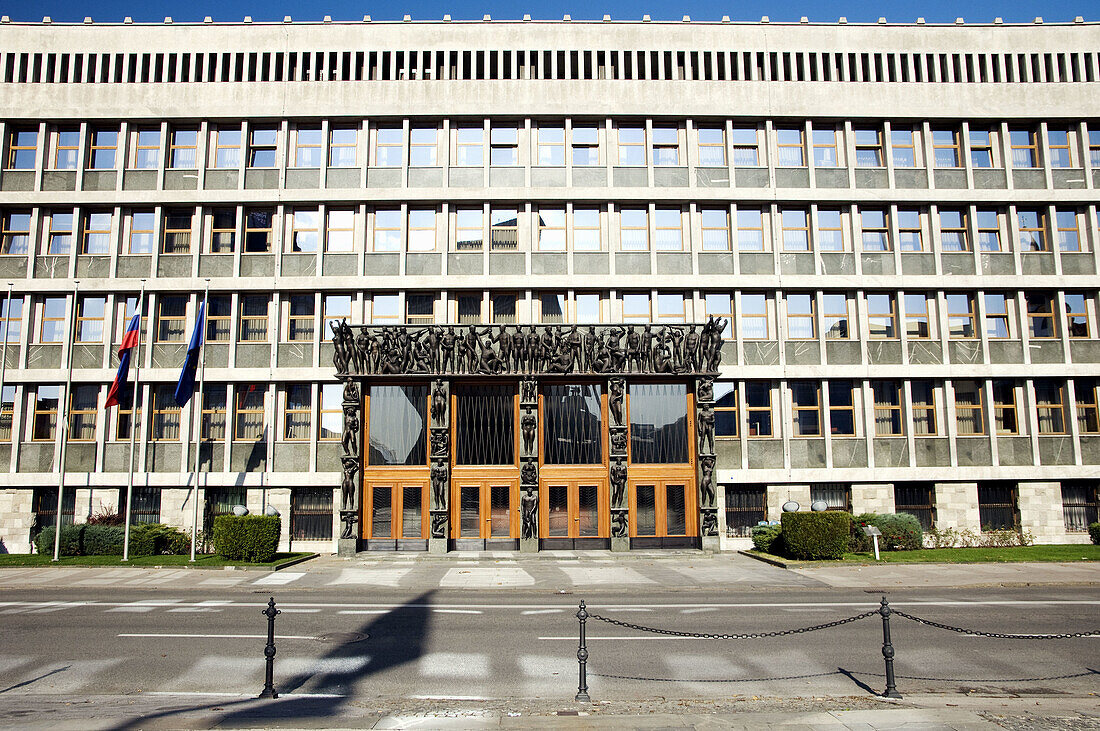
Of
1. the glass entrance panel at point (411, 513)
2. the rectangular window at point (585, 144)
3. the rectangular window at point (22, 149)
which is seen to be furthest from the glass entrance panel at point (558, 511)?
the rectangular window at point (22, 149)

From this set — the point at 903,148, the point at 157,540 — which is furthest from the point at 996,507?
the point at 157,540

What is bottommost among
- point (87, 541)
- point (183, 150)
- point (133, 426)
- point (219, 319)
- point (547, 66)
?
point (87, 541)

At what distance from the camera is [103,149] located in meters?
Result: 34.7

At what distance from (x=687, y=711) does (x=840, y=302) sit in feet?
92.2

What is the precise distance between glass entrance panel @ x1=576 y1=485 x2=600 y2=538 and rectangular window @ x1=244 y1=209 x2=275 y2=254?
17.8 m

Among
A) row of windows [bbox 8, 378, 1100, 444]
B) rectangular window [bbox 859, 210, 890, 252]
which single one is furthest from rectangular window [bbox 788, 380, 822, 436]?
rectangular window [bbox 859, 210, 890, 252]

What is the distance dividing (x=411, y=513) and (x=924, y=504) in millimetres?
22164

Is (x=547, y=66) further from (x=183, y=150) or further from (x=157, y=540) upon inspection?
(x=157, y=540)

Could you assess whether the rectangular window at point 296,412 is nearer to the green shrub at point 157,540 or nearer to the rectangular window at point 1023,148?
the green shrub at point 157,540

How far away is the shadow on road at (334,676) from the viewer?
9.34 meters

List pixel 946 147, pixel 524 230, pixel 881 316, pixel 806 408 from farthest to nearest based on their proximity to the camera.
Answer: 1. pixel 946 147
2. pixel 881 316
3. pixel 524 230
4. pixel 806 408

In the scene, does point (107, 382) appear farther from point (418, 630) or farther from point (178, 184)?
point (418, 630)

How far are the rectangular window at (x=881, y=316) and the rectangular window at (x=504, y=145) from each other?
57.9 ft

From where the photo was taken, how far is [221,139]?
3469 cm
